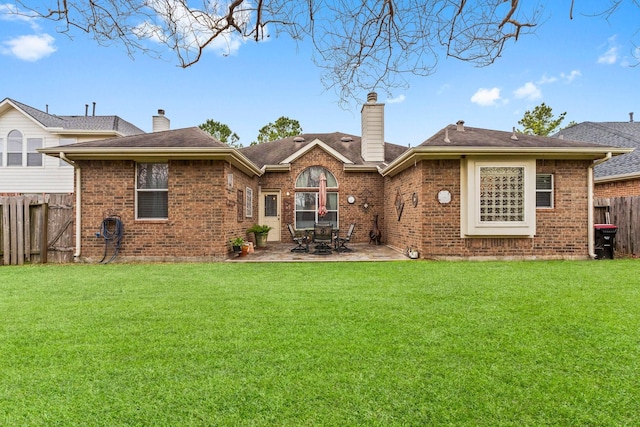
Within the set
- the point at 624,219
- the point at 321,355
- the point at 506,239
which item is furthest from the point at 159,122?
the point at 624,219

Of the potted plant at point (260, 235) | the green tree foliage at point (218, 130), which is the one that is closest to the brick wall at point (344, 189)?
the potted plant at point (260, 235)

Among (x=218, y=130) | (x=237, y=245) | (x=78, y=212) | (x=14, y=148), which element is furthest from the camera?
(x=218, y=130)

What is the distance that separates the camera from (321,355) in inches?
112

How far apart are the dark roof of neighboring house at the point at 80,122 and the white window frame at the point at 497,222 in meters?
15.8

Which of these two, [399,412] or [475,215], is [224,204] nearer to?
[475,215]

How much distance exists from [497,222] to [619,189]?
764cm

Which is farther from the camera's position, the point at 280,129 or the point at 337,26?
the point at 280,129

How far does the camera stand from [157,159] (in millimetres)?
8898

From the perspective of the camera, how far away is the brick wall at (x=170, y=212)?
892 centimetres

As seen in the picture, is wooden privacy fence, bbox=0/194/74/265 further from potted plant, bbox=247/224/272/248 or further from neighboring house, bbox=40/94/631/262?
potted plant, bbox=247/224/272/248

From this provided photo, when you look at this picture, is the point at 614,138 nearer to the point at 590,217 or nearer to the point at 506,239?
the point at 590,217

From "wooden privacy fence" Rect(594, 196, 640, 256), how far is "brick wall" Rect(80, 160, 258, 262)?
11443mm

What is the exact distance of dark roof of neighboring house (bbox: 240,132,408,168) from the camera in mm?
14742

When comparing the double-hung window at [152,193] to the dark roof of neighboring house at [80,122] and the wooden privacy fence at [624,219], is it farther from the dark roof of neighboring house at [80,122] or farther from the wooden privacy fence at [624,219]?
the wooden privacy fence at [624,219]
